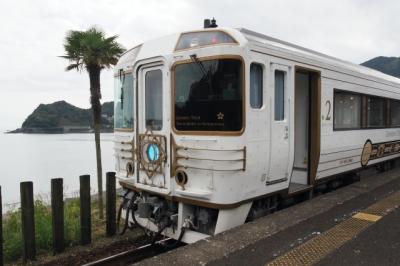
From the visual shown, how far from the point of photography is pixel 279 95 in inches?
219

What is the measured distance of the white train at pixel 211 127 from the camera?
188 inches

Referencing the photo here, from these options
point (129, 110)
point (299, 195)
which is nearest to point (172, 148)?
point (129, 110)

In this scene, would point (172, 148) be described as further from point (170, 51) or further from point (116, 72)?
point (116, 72)

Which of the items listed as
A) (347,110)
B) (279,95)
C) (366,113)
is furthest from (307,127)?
(366,113)

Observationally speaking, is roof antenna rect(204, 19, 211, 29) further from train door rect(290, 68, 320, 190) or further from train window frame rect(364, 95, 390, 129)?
train window frame rect(364, 95, 390, 129)

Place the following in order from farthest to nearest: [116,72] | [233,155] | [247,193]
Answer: [116,72]
[247,193]
[233,155]

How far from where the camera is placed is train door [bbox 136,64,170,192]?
5324mm

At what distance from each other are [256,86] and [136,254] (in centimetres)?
304

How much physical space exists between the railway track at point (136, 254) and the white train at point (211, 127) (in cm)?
31

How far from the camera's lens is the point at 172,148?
17.1 ft

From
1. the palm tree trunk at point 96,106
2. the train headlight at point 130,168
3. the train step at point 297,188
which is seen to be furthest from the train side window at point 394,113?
the palm tree trunk at point 96,106

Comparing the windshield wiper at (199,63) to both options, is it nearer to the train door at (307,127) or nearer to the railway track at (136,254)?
the train door at (307,127)

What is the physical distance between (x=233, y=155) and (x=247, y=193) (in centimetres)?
64

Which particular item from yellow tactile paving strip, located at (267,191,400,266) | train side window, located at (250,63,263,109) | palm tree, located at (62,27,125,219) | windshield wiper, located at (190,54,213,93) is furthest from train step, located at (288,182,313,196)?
palm tree, located at (62,27,125,219)
